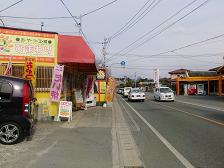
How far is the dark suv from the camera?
10508 mm

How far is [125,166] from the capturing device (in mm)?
8352

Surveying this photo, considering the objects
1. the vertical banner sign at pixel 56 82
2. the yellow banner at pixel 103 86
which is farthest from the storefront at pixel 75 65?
the yellow banner at pixel 103 86

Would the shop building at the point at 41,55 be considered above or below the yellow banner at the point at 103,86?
above

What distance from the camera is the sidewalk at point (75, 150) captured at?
8406mm

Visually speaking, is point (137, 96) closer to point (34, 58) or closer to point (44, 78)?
point (44, 78)

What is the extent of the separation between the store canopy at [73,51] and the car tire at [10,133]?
21.5 feet

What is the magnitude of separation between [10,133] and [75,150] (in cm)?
190

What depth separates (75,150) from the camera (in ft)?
32.7

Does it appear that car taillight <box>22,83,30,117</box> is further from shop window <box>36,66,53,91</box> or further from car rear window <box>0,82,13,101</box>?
shop window <box>36,66,53,91</box>

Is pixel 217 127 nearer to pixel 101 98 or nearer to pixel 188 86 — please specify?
pixel 101 98

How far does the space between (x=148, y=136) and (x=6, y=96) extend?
16.0 feet

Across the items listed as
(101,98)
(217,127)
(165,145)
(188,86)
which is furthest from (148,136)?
(188,86)

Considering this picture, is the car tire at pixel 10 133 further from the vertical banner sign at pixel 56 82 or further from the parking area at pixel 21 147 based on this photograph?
the vertical banner sign at pixel 56 82

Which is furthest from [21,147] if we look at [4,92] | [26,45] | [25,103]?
[26,45]
